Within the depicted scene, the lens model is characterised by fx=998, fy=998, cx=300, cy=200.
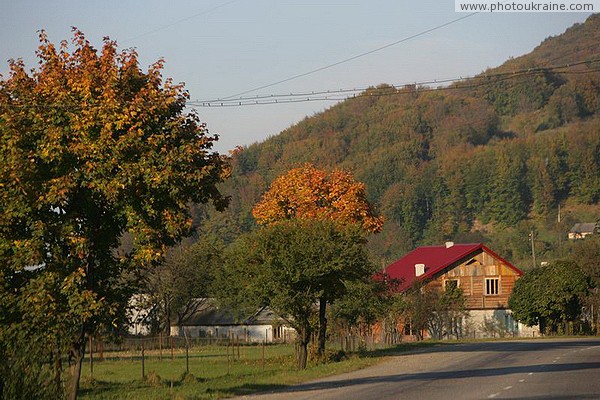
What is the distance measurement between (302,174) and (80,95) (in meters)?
27.6

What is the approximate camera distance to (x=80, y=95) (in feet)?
74.8

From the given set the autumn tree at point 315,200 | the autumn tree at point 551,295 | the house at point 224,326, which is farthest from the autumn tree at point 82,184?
the house at point 224,326

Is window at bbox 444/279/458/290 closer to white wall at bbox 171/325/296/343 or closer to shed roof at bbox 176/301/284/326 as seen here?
white wall at bbox 171/325/296/343

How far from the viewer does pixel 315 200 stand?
49562 mm

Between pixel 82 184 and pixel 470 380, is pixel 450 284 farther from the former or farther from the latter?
pixel 82 184

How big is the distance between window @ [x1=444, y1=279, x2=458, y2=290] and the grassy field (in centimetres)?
2613

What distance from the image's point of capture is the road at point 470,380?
24.5 metres

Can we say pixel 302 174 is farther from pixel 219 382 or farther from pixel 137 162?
pixel 137 162

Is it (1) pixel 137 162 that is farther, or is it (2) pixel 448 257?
(2) pixel 448 257

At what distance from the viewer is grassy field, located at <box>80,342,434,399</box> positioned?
2920 cm

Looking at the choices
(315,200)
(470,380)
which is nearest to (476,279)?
(315,200)

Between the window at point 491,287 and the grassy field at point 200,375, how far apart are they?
29.7 m

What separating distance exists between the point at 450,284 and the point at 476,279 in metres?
3.82

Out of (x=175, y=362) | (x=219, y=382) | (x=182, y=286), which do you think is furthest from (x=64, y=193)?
(x=182, y=286)
